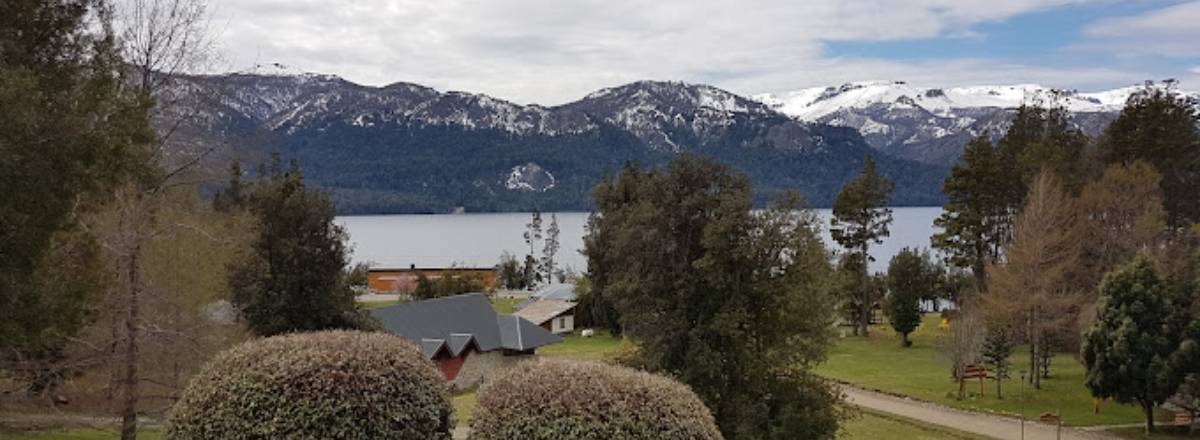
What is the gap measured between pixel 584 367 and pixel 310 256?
40.8 feet

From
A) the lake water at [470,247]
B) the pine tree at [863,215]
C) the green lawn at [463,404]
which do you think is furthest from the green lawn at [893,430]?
the lake water at [470,247]

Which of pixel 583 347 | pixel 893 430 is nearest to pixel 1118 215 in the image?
pixel 893 430

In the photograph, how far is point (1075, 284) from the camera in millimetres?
33875

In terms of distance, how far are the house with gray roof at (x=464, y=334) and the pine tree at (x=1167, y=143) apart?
1061 inches

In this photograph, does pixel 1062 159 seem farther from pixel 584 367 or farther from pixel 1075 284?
pixel 584 367

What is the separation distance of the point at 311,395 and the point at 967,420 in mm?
21542

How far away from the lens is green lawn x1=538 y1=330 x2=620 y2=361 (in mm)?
39841

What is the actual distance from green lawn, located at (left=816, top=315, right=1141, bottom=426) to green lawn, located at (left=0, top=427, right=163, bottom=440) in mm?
16131

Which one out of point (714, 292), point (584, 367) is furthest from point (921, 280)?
point (584, 367)

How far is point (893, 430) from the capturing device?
2309cm

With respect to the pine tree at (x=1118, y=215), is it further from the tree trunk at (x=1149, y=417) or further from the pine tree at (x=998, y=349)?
the tree trunk at (x=1149, y=417)

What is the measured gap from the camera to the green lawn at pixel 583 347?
39.8 m

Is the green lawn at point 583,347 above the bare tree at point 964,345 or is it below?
below

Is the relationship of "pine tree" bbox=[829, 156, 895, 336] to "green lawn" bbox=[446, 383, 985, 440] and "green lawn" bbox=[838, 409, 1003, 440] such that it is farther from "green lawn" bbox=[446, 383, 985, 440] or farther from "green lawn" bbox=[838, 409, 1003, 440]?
"green lawn" bbox=[838, 409, 1003, 440]
